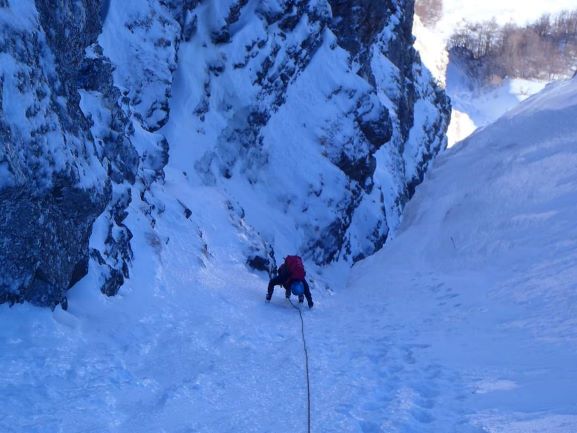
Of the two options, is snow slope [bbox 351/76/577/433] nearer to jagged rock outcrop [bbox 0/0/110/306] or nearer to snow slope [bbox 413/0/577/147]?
jagged rock outcrop [bbox 0/0/110/306]

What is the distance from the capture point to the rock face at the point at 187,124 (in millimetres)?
7281

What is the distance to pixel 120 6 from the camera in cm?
1736

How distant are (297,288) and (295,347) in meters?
3.74

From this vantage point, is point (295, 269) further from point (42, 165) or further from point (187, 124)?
point (187, 124)

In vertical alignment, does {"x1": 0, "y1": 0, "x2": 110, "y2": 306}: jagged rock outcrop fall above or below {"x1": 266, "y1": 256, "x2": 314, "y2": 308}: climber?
below

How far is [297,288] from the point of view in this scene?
12125mm

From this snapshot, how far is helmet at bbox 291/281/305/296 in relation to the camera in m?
12.1

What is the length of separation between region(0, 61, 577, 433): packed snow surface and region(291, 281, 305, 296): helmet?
1.26 ft

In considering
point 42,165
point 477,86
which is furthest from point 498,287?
point 477,86

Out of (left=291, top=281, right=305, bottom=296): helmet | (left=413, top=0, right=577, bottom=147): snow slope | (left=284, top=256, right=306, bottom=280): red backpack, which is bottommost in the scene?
(left=291, top=281, right=305, bottom=296): helmet

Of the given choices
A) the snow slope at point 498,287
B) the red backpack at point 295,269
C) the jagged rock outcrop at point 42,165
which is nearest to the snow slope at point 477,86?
the snow slope at point 498,287

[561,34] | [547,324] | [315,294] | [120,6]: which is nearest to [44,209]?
[547,324]

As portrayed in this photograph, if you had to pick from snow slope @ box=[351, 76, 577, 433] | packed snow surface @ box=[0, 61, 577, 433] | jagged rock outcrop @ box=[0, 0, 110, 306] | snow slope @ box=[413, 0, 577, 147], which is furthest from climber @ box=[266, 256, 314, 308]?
snow slope @ box=[413, 0, 577, 147]

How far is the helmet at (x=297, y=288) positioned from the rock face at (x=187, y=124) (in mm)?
3149
